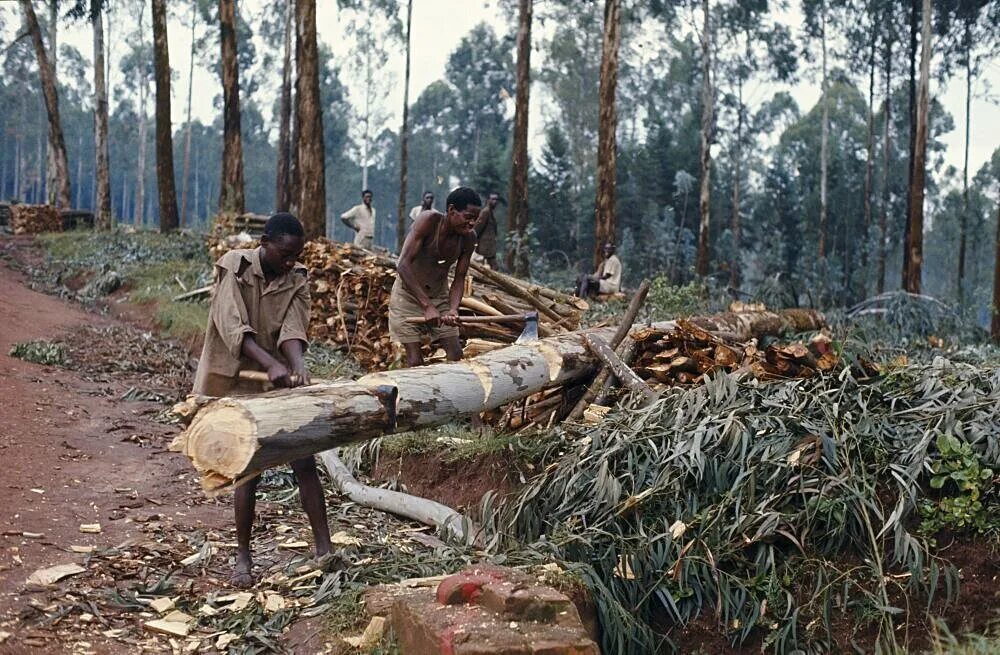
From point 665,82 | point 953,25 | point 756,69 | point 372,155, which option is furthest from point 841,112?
point 372,155

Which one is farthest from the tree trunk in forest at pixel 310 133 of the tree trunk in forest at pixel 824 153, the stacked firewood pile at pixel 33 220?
the tree trunk in forest at pixel 824 153

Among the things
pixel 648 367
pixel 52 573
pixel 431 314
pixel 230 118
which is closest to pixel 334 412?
pixel 52 573

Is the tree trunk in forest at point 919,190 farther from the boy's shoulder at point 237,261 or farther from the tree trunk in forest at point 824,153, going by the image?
→ the boy's shoulder at point 237,261

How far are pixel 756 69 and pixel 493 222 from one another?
24.5 m

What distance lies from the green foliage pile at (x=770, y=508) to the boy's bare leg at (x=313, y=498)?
2.73ft

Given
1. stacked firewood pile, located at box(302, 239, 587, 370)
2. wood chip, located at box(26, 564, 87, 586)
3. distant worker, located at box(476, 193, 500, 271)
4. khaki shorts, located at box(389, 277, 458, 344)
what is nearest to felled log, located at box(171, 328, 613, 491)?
wood chip, located at box(26, 564, 87, 586)

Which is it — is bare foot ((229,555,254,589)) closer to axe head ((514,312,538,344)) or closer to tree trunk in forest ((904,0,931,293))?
axe head ((514,312,538,344))

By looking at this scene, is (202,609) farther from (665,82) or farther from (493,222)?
(665,82)

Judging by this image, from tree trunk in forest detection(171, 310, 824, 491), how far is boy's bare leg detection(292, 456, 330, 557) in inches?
14.1

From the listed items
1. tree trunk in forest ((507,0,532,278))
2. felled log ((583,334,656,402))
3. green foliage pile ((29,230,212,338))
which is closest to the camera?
felled log ((583,334,656,402))

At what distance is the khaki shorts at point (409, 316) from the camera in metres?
6.20

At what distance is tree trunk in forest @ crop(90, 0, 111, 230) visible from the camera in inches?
856

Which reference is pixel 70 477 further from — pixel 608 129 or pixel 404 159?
pixel 404 159

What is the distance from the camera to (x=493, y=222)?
43.4 feet
